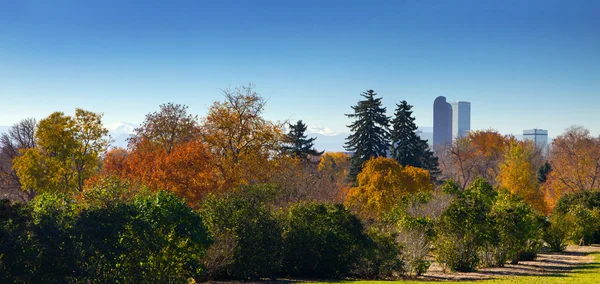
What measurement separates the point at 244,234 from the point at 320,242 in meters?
2.92

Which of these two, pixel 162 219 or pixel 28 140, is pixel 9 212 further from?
pixel 28 140

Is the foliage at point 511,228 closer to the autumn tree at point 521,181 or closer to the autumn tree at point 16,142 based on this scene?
the autumn tree at point 521,181

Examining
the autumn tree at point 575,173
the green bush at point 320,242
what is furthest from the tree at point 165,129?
the autumn tree at point 575,173

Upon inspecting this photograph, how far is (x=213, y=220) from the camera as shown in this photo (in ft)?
53.4

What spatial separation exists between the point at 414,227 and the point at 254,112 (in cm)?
1539

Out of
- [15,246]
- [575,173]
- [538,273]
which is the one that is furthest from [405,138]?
[15,246]

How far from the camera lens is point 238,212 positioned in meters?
16.5

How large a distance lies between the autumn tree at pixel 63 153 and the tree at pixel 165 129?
8.99 feet

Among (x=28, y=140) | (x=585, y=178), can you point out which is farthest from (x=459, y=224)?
(x=28, y=140)

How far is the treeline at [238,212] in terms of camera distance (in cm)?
1134

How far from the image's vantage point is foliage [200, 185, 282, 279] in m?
16.2

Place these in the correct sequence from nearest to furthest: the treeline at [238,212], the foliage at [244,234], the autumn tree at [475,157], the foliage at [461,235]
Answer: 1. the treeline at [238,212]
2. the foliage at [244,234]
3. the foliage at [461,235]
4. the autumn tree at [475,157]

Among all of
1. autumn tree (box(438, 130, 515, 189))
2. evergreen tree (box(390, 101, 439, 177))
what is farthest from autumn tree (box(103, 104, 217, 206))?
autumn tree (box(438, 130, 515, 189))

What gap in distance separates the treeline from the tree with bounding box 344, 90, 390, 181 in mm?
159
